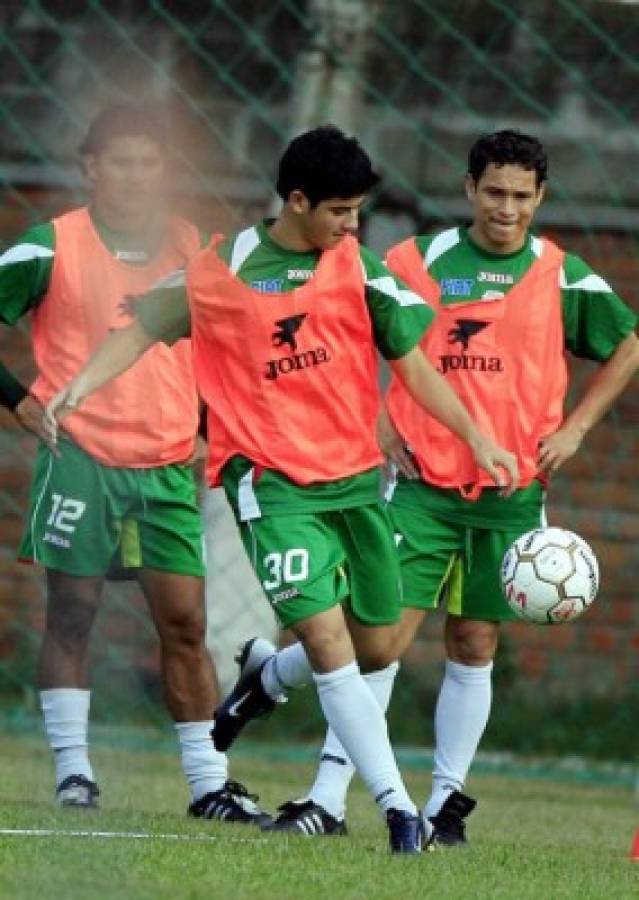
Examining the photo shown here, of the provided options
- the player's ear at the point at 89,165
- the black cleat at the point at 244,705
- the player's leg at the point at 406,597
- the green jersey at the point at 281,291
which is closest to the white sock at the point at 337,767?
the player's leg at the point at 406,597

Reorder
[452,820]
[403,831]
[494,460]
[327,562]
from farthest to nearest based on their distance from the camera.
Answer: [452,820] < [494,460] < [327,562] < [403,831]

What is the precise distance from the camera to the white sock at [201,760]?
26.4 feet

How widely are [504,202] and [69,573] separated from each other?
1560 millimetres

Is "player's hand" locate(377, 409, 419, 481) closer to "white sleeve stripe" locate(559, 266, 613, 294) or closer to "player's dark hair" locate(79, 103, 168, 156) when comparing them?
"white sleeve stripe" locate(559, 266, 613, 294)

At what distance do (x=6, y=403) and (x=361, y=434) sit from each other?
117 cm

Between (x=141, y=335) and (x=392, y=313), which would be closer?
(x=392, y=313)

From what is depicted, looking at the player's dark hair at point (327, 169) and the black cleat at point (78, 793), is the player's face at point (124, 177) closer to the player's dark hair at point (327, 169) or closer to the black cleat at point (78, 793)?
the player's dark hair at point (327, 169)

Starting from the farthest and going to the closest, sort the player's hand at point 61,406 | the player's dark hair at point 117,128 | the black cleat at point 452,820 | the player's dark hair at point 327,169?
the player's dark hair at point 117,128 → the black cleat at point 452,820 → the player's hand at point 61,406 → the player's dark hair at point 327,169

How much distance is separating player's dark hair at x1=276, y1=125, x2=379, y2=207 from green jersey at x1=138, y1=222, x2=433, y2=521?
0.20m

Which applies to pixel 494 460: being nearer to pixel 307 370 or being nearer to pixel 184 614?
pixel 307 370

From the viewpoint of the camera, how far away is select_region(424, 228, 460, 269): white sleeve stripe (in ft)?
26.6

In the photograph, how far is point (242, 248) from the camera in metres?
7.31

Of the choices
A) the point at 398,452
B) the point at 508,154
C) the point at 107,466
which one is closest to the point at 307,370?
the point at 398,452

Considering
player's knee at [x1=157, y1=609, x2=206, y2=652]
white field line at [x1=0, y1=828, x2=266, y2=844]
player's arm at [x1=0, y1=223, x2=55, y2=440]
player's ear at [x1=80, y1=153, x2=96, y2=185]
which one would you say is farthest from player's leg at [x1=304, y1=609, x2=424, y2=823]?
player's ear at [x1=80, y1=153, x2=96, y2=185]
